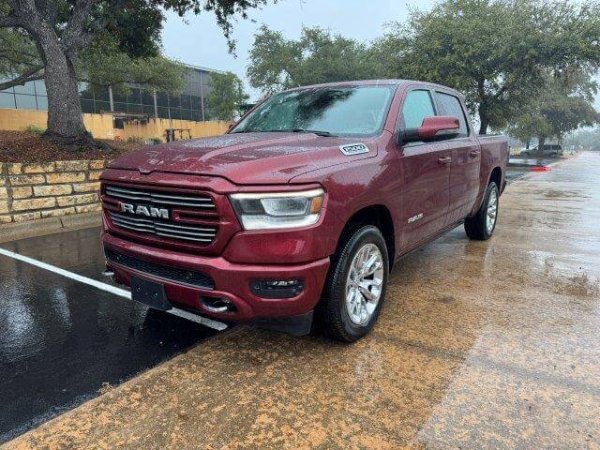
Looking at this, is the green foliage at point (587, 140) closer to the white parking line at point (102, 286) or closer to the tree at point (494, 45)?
the tree at point (494, 45)

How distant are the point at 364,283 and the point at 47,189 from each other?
6101mm

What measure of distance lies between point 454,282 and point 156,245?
3.04m

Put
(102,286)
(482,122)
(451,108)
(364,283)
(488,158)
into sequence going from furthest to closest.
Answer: (482,122) → (488,158) → (451,108) → (102,286) → (364,283)

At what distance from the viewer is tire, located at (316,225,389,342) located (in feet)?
9.72

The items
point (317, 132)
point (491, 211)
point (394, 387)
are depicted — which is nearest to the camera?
point (394, 387)

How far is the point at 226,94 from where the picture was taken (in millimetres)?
46438

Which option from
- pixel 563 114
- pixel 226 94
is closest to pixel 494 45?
pixel 226 94

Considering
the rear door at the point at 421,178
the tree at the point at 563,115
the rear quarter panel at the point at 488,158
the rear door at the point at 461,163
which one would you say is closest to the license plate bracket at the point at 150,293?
the rear door at the point at 421,178

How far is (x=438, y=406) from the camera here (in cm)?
260

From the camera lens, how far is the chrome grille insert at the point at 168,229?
271 cm

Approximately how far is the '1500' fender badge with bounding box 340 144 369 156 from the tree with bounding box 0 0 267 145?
7181 millimetres

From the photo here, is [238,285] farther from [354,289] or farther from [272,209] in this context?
[354,289]

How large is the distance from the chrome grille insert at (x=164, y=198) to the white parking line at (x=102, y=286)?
0.93m

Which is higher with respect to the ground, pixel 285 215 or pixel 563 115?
pixel 563 115
